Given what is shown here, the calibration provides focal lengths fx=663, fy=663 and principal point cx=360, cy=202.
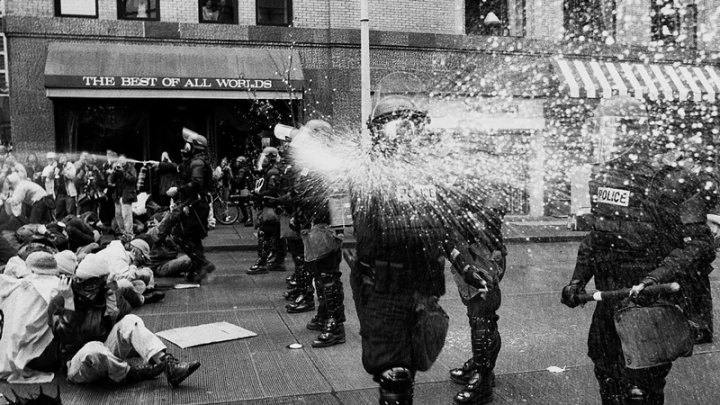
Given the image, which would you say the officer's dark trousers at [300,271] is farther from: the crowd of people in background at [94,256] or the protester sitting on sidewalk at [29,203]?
the protester sitting on sidewalk at [29,203]

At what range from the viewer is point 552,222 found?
17391mm

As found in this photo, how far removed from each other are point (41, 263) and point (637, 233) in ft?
14.1

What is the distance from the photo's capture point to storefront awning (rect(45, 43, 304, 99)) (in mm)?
14461

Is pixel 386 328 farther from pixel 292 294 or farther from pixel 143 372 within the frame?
pixel 292 294

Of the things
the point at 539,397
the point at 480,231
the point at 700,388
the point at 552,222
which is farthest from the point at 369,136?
the point at 552,222

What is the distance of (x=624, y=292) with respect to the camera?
11.0 feet

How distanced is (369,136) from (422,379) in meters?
2.07

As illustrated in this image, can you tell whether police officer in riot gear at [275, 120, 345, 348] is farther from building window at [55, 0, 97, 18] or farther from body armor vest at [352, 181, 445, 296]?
building window at [55, 0, 97, 18]

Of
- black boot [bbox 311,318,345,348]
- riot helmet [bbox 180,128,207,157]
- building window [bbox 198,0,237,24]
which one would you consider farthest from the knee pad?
building window [bbox 198,0,237,24]

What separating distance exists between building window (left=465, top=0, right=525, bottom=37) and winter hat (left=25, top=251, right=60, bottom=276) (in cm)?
1400

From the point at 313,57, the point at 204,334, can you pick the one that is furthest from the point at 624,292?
the point at 313,57

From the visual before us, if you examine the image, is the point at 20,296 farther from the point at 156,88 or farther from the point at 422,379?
the point at 156,88

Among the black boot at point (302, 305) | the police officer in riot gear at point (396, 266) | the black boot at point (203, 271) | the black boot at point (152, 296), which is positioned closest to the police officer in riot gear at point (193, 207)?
the black boot at point (203, 271)

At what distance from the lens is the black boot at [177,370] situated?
4.84 m
